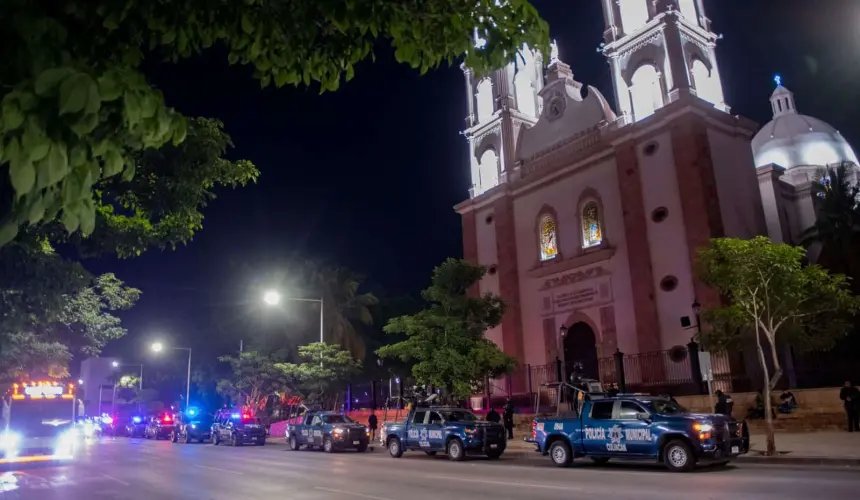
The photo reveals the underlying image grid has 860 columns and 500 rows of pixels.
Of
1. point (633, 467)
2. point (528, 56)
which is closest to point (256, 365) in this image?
point (528, 56)

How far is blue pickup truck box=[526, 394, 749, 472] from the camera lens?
45.8ft

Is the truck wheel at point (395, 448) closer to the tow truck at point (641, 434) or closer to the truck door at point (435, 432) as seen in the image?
the truck door at point (435, 432)

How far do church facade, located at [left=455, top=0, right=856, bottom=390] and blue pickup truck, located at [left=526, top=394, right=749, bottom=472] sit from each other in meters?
10.4

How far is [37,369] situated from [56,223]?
23697 millimetres

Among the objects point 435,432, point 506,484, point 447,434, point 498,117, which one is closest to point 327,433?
point 435,432

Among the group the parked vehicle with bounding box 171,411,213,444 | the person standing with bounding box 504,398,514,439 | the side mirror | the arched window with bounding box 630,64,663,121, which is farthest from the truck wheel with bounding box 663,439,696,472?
the parked vehicle with bounding box 171,411,213,444

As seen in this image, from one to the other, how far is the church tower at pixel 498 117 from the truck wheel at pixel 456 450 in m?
20.0

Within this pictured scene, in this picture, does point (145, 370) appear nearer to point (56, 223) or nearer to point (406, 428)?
point (406, 428)

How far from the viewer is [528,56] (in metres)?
43.6

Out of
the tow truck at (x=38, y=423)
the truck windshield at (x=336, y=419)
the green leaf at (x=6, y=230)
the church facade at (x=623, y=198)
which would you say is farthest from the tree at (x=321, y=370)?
the green leaf at (x=6, y=230)

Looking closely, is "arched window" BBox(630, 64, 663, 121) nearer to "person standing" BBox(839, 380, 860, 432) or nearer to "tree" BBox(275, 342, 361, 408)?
"person standing" BBox(839, 380, 860, 432)

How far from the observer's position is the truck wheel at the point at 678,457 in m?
13.9

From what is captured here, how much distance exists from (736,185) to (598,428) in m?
18.6

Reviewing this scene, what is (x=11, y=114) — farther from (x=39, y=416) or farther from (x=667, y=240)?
(x=667, y=240)
